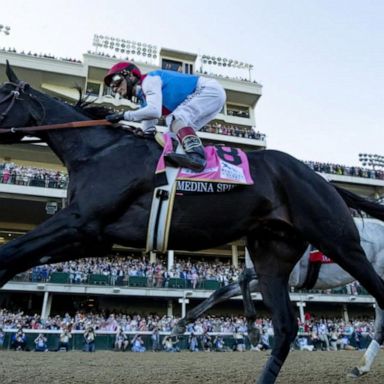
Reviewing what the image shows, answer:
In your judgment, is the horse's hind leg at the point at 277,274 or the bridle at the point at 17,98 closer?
the bridle at the point at 17,98

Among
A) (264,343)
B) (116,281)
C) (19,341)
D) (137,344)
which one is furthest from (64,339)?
(264,343)

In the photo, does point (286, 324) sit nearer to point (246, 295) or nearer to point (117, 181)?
point (117, 181)

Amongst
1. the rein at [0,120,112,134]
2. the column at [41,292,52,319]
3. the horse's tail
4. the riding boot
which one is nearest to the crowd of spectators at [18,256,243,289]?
the column at [41,292,52,319]

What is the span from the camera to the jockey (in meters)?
3.85

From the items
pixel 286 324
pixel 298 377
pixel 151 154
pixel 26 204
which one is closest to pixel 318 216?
pixel 286 324

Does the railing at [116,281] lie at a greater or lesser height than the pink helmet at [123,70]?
greater

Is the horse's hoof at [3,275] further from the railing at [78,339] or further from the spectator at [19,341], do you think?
the spectator at [19,341]

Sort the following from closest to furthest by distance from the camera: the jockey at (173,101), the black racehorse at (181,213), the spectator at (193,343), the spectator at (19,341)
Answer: the black racehorse at (181,213) < the jockey at (173,101) < the spectator at (19,341) < the spectator at (193,343)

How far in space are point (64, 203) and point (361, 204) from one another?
18.9m

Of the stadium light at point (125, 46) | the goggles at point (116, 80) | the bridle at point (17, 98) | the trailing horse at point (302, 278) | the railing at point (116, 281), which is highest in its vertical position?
the stadium light at point (125, 46)

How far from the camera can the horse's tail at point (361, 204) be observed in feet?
15.3

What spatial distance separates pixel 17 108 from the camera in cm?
404

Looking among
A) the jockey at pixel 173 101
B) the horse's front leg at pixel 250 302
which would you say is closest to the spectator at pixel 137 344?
the horse's front leg at pixel 250 302

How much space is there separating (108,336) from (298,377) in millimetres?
13978
